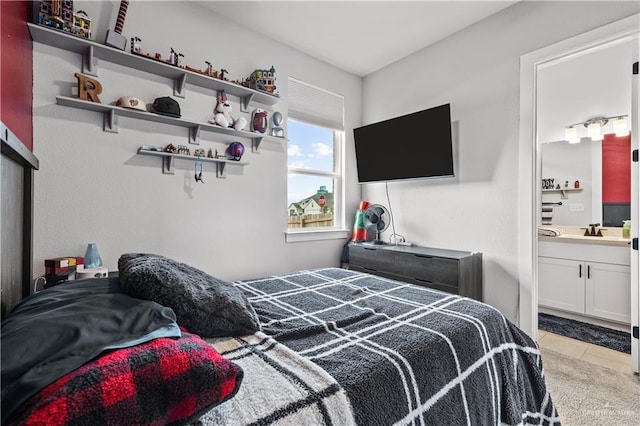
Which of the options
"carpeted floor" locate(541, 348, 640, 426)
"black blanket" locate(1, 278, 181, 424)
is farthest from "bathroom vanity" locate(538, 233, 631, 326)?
"black blanket" locate(1, 278, 181, 424)

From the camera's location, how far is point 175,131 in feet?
7.64

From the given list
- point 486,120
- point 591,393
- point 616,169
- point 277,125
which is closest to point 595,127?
point 616,169

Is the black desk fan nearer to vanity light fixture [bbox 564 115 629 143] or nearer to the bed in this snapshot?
the bed

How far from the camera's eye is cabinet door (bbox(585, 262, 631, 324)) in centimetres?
278

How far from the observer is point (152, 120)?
86.6 inches

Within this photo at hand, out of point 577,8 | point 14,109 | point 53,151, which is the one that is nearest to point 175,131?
point 53,151

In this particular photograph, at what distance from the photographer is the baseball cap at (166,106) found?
7.02ft

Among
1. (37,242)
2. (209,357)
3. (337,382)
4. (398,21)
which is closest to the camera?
(209,357)

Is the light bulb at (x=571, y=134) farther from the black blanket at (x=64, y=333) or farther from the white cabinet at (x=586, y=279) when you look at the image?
the black blanket at (x=64, y=333)

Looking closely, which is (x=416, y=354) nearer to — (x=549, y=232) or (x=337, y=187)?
(x=337, y=187)

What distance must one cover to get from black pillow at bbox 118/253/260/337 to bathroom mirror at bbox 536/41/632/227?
3657mm

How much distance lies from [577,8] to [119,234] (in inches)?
143

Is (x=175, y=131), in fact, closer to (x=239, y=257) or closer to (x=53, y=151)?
(x=53, y=151)

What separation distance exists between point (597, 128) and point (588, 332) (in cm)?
212
